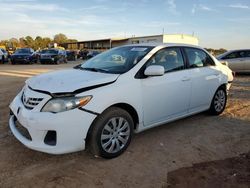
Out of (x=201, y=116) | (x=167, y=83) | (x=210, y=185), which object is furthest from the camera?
(x=201, y=116)

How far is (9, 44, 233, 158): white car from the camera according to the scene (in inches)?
134

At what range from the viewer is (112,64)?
15.1ft

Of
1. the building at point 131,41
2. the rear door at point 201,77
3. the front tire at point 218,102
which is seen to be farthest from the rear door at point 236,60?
the building at point 131,41

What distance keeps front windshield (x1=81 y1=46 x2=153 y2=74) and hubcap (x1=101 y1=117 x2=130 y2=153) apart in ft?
2.61

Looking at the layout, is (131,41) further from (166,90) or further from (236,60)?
(166,90)

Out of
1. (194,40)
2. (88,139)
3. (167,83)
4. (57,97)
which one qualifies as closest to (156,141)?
(167,83)

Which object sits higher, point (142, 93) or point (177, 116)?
point (142, 93)

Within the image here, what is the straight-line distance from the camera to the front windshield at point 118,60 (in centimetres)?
432

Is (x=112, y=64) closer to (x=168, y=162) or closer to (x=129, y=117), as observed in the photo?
(x=129, y=117)

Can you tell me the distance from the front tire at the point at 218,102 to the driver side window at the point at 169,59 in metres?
1.49

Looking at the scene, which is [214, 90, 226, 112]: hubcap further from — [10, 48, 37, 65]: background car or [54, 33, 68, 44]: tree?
[54, 33, 68, 44]: tree

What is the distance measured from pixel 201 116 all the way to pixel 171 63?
1910 mm

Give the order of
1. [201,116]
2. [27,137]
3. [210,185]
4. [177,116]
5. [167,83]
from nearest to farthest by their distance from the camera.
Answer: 1. [210,185]
2. [27,137]
3. [167,83]
4. [177,116]
5. [201,116]

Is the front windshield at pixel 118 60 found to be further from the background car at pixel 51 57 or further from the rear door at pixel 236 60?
the background car at pixel 51 57
